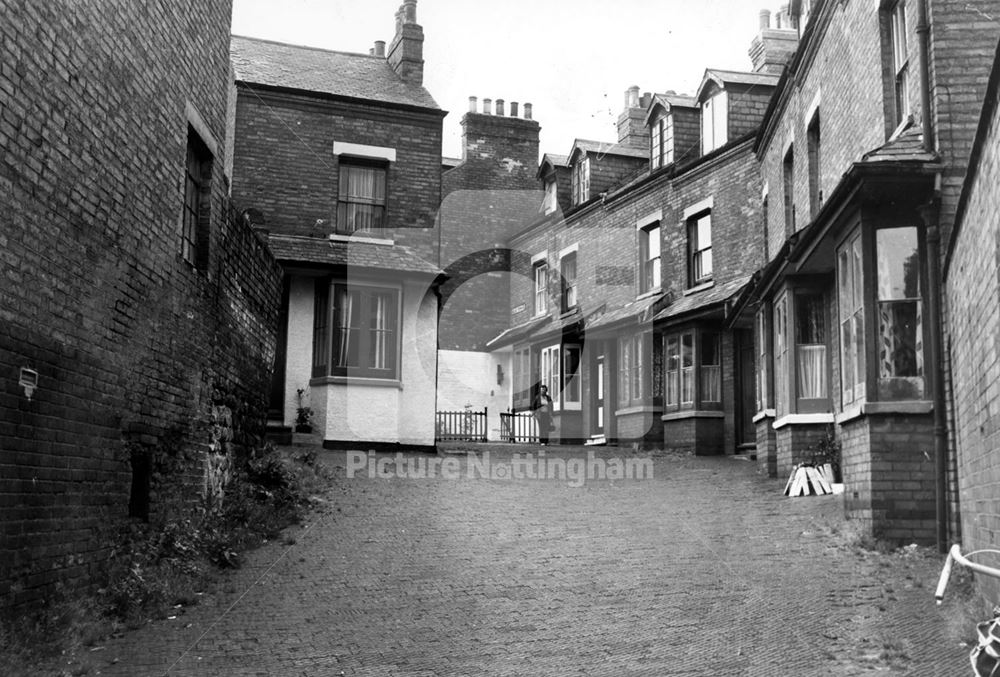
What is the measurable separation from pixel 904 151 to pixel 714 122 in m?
14.7

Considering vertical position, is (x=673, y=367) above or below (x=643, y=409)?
above

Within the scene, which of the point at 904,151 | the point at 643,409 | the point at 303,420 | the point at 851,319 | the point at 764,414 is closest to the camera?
the point at 904,151

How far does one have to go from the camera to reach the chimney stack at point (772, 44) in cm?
2586

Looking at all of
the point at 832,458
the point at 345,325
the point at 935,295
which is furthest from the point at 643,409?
the point at 935,295

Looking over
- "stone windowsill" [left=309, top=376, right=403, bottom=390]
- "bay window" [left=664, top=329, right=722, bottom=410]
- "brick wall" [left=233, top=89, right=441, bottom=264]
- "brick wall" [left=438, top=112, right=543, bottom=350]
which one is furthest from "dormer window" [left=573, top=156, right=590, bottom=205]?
"stone windowsill" [left=309, top=376, right=403, bottom=390]

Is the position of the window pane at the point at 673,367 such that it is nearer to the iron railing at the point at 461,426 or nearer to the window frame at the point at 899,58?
the iron railing at the point at 461,426

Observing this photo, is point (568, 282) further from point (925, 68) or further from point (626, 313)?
point (925, 68)

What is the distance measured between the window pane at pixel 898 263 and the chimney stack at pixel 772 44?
16.0m

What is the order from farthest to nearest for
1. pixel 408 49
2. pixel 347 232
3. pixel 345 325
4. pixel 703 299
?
pixel 408 49 < pixel 703 299 < pixel 347 232 < pixel 345 325

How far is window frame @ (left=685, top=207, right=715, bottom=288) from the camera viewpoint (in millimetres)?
23953

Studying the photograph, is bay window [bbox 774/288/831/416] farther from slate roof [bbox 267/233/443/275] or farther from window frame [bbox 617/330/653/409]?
window frame [bbox 617/330/653/409]

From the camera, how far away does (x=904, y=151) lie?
1032 centimetres

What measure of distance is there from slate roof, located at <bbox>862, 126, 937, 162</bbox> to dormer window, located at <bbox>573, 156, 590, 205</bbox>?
19.1 metres

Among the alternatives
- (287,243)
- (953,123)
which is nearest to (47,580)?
(953,123)
